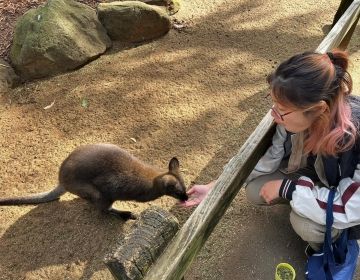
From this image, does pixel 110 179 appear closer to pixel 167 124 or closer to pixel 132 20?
pixel 167 124

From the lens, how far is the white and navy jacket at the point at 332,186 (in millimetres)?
2430

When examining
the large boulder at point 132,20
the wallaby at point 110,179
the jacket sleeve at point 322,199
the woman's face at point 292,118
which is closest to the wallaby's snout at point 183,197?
the wallaby at point 110,179

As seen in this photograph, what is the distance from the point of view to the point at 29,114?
14.2ft

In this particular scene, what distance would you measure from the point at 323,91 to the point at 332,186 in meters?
0.68

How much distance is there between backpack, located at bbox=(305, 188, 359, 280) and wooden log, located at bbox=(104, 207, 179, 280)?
3.72 ft

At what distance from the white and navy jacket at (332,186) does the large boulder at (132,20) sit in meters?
2.93

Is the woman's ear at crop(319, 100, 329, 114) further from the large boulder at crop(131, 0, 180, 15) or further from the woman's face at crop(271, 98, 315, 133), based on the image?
the large boulder at crop(131, 0, 180, 15)

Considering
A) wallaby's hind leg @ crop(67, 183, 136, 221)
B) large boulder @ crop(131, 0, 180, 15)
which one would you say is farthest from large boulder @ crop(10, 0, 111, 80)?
wallaby's hind leg @ crop(67, 183, 136, 221)

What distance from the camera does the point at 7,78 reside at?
463cm

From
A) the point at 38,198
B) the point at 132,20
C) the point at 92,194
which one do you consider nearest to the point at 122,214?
the point at 92,194

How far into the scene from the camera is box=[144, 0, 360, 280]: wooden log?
2.01 meters

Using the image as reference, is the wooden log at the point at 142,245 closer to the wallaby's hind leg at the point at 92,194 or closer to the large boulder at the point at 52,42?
the wallaby's hind leg at the point at 92,194

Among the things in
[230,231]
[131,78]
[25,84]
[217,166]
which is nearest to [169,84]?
[131,78]

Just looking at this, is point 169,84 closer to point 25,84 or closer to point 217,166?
point 217,166
